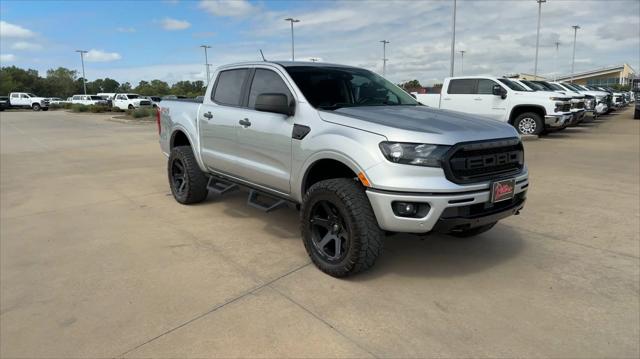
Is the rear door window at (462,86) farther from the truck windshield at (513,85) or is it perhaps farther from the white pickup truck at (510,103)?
the truck windshield at (513,85)

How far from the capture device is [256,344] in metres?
2.73

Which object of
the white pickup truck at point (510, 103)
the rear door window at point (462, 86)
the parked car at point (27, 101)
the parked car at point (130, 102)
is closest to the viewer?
the white pickup truck at point (510, 103)

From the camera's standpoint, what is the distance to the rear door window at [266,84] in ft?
14.1

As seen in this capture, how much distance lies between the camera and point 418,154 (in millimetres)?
3154

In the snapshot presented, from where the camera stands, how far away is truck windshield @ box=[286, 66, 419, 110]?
4141 millimetres

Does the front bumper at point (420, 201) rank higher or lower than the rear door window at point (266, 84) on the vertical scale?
lower

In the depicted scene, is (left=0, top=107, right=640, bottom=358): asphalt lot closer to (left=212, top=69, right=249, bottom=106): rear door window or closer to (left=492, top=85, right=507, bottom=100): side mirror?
(left=212, top=69, right=249, bottom=106): rear door window

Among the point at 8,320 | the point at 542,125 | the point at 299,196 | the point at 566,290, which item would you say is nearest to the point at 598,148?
the point at 542,125

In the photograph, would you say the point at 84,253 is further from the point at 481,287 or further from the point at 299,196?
the point at 481,287

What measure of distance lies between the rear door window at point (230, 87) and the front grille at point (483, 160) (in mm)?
2578

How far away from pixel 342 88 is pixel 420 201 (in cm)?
173

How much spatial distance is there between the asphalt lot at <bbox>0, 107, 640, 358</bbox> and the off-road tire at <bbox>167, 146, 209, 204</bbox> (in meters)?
0.17

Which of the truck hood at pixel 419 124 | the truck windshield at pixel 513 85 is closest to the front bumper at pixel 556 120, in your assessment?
the truck windshield at pixel 513 85

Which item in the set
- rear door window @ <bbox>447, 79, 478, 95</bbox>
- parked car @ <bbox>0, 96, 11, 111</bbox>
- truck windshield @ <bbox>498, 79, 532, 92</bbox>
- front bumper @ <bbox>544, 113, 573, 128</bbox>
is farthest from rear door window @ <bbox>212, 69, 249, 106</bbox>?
parked car @ <bbox>0, 96, 11, 111</bbox>
